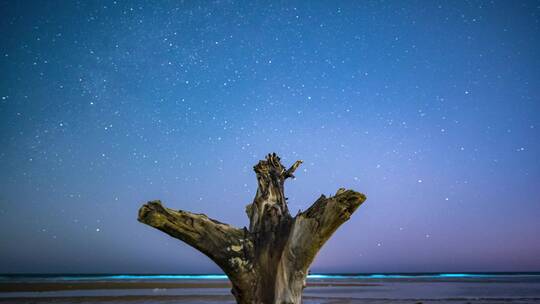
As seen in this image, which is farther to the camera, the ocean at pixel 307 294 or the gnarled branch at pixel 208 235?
the ocean at pixel 307 294

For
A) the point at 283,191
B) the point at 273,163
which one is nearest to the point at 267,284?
the point at 283,191

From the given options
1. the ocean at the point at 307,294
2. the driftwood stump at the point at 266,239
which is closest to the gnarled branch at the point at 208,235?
the driftwood stump at the point at 266,239

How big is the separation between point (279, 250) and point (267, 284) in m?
0.44

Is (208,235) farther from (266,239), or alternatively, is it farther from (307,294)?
(307,294)

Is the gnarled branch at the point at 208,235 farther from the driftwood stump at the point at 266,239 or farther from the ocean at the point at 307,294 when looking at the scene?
the ocean at the point at 307,294

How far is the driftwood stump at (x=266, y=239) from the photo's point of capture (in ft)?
15.4

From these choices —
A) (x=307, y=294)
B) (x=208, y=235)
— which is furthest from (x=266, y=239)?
(x=307, y=294)

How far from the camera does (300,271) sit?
5.00m

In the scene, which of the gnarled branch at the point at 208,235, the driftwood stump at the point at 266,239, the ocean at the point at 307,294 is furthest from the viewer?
the ocean at the point at 307,294

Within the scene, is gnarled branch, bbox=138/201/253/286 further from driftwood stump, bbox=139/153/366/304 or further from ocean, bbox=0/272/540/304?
ocean, bbox=0/272/540/304

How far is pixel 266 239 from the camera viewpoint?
17.1ft

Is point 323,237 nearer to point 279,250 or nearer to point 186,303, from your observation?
point 279,250

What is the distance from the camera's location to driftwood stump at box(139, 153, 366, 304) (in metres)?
4.69

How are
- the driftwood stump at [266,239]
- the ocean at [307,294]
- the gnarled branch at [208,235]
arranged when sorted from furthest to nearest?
the ocean at [307,294], the driftwood stump at [266,239], the gnarled branch at [208,235]
